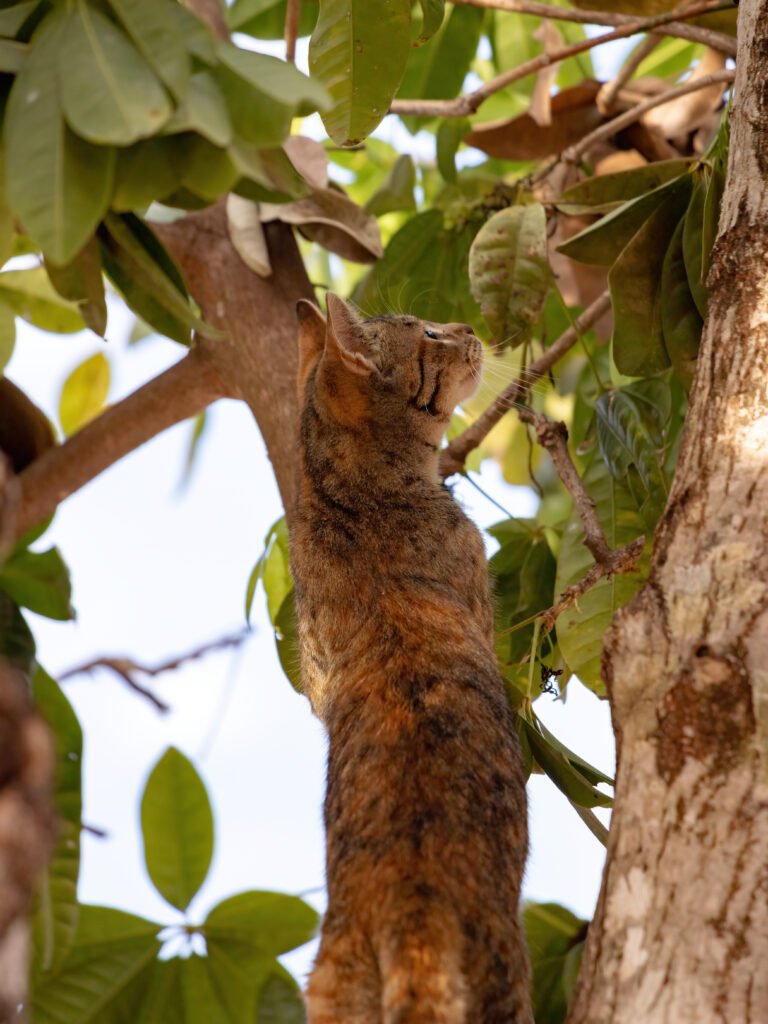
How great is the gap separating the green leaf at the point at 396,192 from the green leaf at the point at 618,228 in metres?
1.20

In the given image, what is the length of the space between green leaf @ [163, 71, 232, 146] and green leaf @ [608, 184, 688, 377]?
1.28 metres

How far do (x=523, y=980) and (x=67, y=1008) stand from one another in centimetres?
161

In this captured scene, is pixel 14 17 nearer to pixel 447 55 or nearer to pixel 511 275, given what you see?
pixel 511 275

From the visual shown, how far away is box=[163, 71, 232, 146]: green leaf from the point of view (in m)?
1.79

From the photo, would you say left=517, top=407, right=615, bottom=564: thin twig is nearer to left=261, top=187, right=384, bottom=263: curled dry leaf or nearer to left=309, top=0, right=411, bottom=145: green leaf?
left=309, top=0, right=411, bottom=145: green leaf

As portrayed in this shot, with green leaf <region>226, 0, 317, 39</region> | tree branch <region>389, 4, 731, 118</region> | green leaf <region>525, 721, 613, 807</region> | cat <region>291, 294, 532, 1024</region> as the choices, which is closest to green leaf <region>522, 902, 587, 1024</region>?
green leaf <region>525, 721, 613, 807</region>

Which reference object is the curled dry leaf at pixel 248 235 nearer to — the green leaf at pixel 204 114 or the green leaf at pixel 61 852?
the green leaf at pixel 61 852

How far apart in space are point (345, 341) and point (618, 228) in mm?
769

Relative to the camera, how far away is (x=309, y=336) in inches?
140

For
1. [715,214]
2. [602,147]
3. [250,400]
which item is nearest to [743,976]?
[715,214]

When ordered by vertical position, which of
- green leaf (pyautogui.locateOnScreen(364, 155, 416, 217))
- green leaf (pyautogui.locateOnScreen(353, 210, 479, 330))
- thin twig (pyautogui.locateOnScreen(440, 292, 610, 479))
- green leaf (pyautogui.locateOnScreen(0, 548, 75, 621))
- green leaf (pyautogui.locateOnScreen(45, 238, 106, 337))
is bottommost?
green leaf (pyautogui.locateOnScreen(45, 238, 106, 337))

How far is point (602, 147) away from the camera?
13.5ft

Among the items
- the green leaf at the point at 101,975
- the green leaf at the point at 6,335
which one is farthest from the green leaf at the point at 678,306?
the green leaf at the point at 101,975

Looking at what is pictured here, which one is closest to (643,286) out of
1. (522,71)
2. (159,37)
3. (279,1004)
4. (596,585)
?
(596,585)
